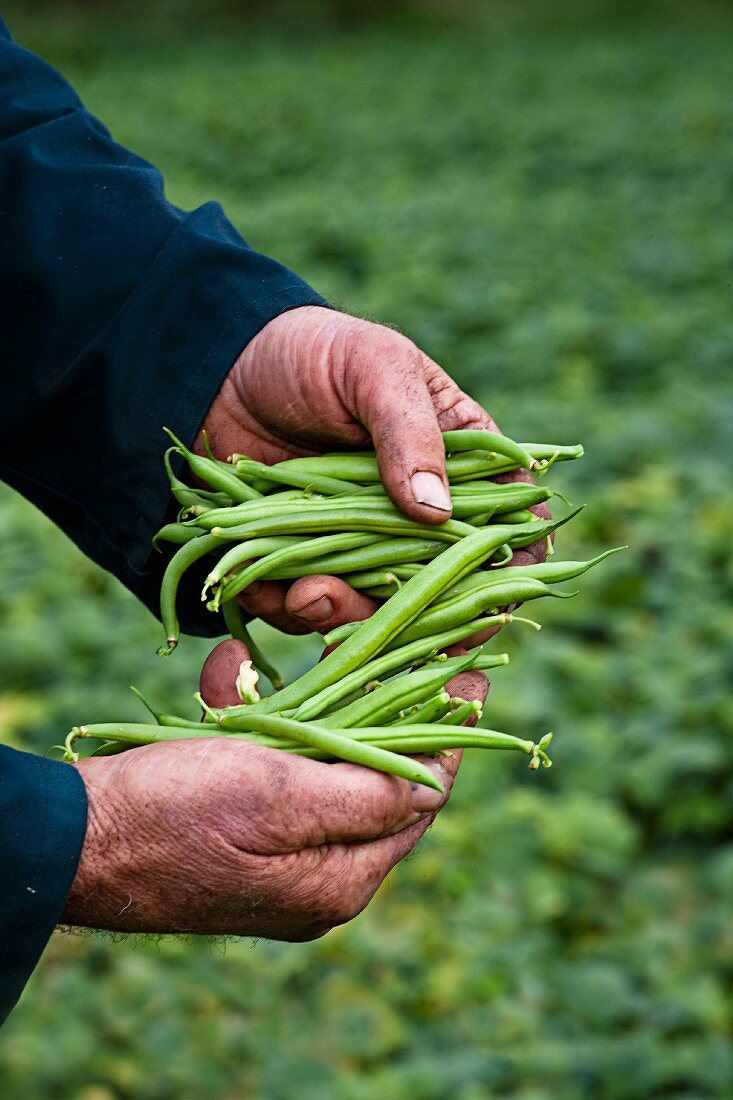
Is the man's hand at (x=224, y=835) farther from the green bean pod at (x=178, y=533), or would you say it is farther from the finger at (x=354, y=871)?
the green bean pod at (x=178, y=533)

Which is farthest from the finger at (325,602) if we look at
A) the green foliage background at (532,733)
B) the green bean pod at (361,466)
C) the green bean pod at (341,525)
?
the green foliage background at (532,733)

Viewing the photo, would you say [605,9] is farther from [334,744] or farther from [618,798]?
[334,744]

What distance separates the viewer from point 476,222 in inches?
401

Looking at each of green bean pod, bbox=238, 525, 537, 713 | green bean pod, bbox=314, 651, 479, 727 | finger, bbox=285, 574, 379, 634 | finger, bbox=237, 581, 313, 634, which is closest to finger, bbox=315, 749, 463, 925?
green bean pod, bbox=314, 651, 479, 727

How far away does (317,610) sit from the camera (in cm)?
238

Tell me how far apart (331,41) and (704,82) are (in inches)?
402

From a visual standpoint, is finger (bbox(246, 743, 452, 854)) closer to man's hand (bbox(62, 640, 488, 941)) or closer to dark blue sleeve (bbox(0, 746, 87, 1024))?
man's hand (bbox(62, 640, 488, 941))

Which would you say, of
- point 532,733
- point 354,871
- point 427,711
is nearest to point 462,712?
point 427,711

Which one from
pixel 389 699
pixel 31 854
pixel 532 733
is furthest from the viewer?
pixel 532 733

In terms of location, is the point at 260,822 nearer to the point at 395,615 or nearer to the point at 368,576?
the point at 395,615

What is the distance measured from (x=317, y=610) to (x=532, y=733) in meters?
2.19

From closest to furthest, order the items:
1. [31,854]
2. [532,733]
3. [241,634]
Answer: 1. [31,854]
2. [241,634]
3. [532,733]

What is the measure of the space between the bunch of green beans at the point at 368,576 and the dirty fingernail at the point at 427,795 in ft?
0.13

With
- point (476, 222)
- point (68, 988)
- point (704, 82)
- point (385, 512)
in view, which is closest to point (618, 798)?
point (68, 988)
